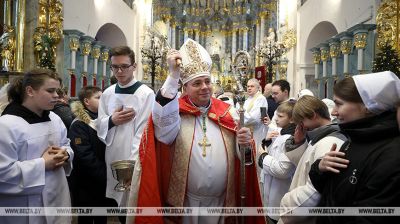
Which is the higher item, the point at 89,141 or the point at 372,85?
the point at 372,85

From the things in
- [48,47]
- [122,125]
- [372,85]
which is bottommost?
[122,125]

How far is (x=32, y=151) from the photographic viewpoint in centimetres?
313

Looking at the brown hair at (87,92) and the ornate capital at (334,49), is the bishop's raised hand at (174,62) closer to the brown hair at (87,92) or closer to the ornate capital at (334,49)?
the brown hair at (87,92)

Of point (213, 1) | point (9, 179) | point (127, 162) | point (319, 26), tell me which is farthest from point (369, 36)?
point (213, 1)

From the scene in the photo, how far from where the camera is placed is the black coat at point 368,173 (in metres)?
1.89

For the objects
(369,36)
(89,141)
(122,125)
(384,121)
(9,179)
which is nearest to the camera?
(384,121)

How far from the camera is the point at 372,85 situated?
218cm

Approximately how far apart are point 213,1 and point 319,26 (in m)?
15.9

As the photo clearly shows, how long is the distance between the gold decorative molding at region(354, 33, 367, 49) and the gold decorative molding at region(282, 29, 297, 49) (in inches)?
363

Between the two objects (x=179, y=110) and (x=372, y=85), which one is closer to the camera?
(x=372, y=85)

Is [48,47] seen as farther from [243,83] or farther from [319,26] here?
[319,26]

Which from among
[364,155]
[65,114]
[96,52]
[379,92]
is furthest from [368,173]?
[96,52]

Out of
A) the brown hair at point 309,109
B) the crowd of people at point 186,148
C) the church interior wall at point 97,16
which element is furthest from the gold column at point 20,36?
the brown hair at point 309,109

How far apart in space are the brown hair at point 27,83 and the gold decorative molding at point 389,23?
29.0ft
